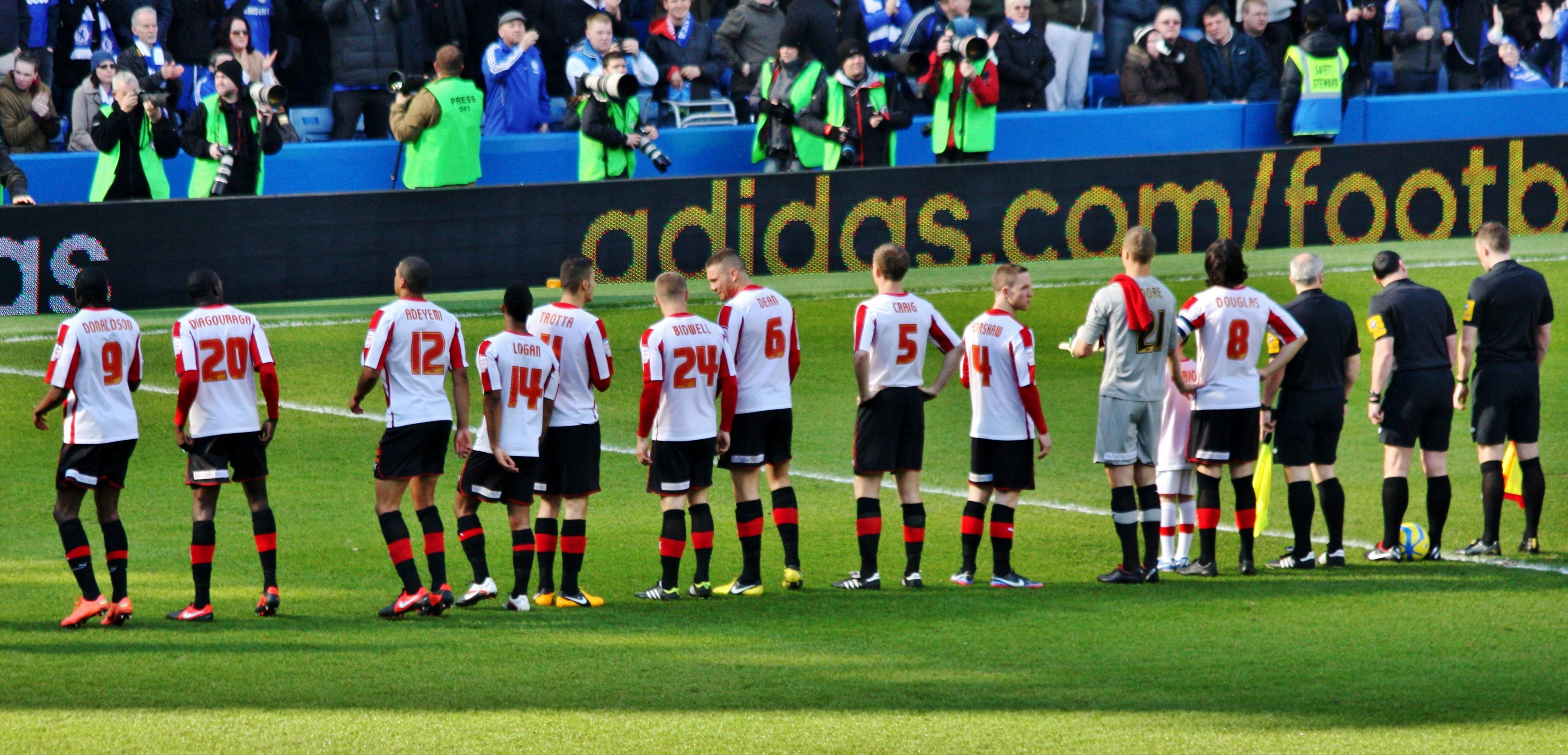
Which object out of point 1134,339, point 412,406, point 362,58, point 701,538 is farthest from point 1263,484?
point 362,58

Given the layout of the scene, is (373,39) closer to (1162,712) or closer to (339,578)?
(339,578)

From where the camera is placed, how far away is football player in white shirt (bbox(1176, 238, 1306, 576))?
9.88 meters

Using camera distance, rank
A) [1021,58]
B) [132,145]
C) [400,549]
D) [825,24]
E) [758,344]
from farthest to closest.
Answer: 1. [1021,58]
2. [825,24]
3. [132,145]
4. [758,344]
5. [400,549]

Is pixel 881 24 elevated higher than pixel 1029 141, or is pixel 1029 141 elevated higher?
pixel 881 24

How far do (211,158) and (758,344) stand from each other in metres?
9.62

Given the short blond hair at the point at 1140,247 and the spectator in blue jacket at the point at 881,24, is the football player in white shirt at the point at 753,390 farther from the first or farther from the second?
the spectator in blue jacket at the point at 881,24

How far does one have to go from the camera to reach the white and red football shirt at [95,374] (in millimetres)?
8758

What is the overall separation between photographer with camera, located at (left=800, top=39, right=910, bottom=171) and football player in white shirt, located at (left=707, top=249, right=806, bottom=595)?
32.9ft

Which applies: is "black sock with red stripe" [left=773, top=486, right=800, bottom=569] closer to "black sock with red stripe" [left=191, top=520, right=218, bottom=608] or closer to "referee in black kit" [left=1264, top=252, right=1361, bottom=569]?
"referee in black kit" [left=1264, top=252, right=1361, bottom=569]

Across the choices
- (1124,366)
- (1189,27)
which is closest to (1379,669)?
(1124,366)

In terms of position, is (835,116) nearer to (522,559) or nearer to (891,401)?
(891,401)

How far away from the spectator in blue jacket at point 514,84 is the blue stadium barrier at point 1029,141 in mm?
445

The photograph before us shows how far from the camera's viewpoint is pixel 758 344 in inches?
380

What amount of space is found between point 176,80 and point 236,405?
11.3 metres
